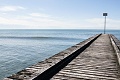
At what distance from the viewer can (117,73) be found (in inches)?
234

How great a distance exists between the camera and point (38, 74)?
478 cm

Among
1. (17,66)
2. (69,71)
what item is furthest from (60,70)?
(17,66)

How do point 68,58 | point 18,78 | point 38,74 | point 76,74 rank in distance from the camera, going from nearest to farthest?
point 18,78 → point 38,74 → point 76,74 → point 68,58

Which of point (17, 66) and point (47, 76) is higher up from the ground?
point (47, 76)

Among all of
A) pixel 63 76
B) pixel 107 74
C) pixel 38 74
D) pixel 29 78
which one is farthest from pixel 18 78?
pixel 107 74

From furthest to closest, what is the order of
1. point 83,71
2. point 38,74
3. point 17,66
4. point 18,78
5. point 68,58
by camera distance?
point 17,66, point 68,58, point 83,71, point 38,74, point 18,78

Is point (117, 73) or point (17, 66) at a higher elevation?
point (117, 73)

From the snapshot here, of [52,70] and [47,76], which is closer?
[47,76]

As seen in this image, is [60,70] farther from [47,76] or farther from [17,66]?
[17,66]

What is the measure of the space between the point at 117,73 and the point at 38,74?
2819mm

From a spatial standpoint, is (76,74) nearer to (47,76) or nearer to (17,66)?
(47,76)

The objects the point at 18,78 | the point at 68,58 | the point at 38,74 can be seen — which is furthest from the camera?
the point at 68,58

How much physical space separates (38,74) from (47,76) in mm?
668

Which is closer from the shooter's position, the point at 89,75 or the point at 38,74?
the point at 38,74
